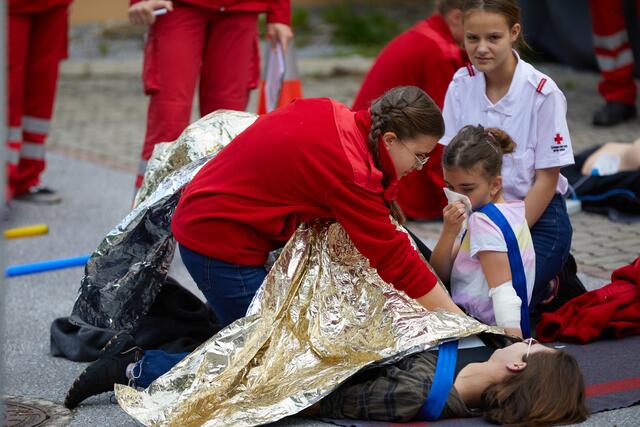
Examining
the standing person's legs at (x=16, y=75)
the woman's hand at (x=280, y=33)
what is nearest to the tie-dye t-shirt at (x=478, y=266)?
the woman's hand at (x=280, y=33)

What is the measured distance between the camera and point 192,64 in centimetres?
519

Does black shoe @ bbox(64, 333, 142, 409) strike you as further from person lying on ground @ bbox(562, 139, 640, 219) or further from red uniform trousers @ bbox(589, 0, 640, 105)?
red uniform trousers @ bbox(589, 0, 640, 105)

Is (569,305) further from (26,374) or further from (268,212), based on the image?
(26,374)

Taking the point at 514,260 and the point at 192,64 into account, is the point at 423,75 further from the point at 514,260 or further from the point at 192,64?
the point at 514,260

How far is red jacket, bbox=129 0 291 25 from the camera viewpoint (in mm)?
5125

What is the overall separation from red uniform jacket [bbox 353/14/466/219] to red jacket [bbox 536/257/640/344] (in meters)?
1.67

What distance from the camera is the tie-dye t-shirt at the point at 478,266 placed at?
3885mm

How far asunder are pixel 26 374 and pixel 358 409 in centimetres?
134

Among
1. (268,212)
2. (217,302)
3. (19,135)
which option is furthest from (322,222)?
(19,135)

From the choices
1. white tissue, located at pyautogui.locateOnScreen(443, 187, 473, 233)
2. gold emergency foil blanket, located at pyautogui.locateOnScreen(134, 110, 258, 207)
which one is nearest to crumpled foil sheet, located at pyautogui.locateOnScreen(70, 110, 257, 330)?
gold emergency foil blanket, located at pyautogui.locateOnScreen(134, 110, 258, 207)

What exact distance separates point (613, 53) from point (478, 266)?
503 cm

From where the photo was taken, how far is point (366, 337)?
356cm

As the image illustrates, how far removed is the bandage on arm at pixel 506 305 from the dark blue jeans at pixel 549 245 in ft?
1.35

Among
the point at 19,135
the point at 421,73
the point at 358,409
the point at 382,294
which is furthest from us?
the point at 19,135
